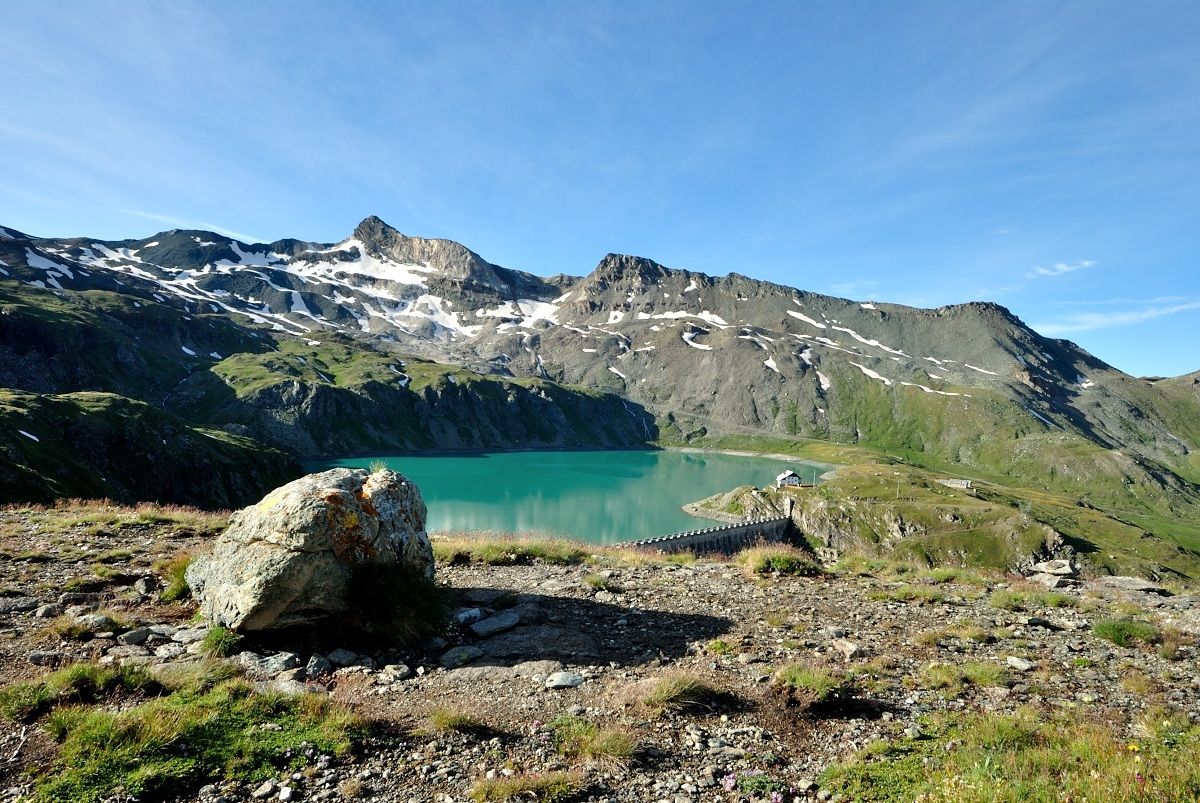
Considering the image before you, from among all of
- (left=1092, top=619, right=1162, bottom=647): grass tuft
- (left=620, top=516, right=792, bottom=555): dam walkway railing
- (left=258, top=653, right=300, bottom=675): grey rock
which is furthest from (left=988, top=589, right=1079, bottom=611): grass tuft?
(left=620, top=516, right=792, bottom=555): dam walkway railing

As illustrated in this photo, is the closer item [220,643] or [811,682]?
[811,682]

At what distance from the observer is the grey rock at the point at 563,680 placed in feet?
32.2

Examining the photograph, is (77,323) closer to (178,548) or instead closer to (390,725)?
(178,548)

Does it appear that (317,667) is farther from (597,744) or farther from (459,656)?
(597,744)

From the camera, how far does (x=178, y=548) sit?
1655 cm

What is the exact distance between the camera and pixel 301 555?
10477 millimetres

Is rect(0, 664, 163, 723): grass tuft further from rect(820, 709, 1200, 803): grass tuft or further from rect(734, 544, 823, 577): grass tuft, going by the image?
rect(734, 544, 823, 577): grass tuft

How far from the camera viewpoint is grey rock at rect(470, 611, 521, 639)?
12305mm

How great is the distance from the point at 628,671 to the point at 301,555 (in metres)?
6.35

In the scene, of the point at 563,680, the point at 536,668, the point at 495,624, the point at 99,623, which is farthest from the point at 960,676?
the point at 99,623

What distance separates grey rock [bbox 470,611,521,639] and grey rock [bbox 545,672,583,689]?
2623 mm

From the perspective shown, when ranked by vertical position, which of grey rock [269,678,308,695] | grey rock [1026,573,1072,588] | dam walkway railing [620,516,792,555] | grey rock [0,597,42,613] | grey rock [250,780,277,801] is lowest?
dam walkway railing [620,516,792,555]

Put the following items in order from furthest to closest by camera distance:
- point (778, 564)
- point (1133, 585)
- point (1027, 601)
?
1. point (1133, 585)
2. point (778, 564)
3. point (1027, 601)

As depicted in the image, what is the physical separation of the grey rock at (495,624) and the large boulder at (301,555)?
5.68 feet
